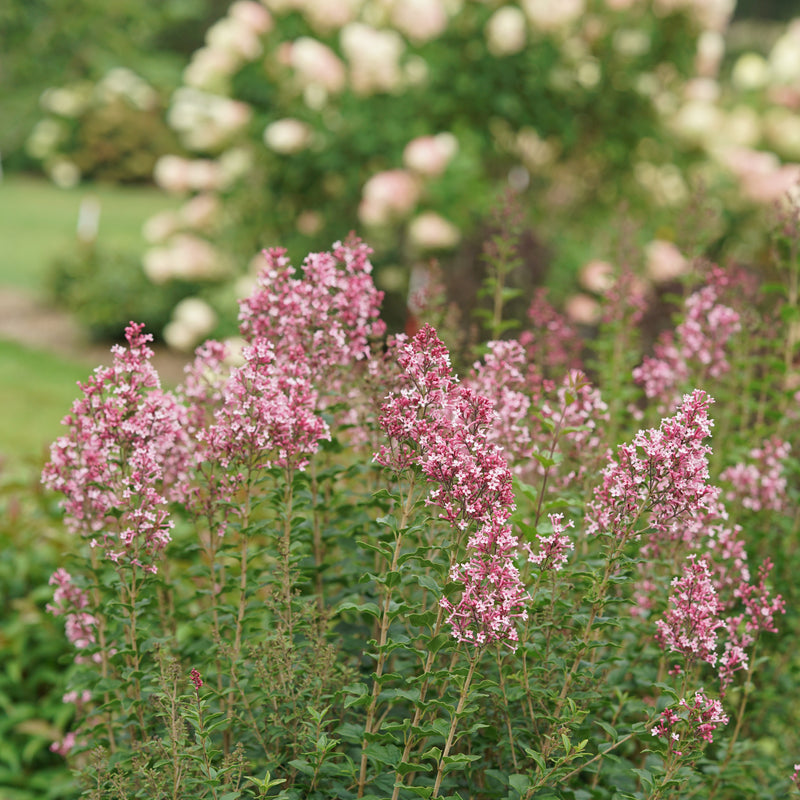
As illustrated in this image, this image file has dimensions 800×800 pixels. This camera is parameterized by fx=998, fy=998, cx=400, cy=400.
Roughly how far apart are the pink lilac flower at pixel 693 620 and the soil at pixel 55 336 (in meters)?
6.81

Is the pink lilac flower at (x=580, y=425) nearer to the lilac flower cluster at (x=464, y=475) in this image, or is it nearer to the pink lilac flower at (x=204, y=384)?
the lilac flower cluster at (x=464, y=475)

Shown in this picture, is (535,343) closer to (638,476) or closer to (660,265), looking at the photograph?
(638,476)

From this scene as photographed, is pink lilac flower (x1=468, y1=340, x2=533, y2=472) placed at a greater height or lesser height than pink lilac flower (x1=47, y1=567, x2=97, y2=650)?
greater

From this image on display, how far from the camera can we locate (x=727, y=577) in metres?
2.71

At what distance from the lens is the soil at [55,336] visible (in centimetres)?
952

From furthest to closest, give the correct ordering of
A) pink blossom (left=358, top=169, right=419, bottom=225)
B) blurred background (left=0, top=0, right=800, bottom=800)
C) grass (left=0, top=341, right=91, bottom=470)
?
grass (left=0, top=341, right=91, bottom=470) → blurred background (left=0, top=0, right=800, bottom=800) → pink blossom (left=358, top=169, right=419, bottom=225)

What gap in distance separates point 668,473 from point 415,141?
18.0 ft

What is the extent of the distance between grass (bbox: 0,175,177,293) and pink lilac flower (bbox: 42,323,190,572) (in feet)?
33.2

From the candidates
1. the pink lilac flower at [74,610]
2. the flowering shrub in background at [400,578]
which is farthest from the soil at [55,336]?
the flowering shrub in background at [400,578]

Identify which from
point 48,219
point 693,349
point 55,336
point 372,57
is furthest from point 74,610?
point 48,219

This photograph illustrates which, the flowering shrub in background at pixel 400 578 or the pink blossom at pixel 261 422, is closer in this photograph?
the flowering shrub in background at pixel 400 578

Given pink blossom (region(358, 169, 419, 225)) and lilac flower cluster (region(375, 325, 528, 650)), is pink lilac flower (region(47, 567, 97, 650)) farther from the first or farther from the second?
pink blossom (region(358, 169, 419, 225))

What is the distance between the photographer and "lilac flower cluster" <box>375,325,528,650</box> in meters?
1.88

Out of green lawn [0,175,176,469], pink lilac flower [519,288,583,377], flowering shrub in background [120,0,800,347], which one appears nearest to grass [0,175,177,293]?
green lawn [0,175,176,469]
